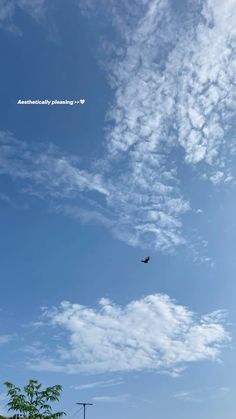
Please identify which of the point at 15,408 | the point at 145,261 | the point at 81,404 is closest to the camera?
the point at 15,408

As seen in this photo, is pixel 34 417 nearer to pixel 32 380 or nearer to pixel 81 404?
pixel 32 380

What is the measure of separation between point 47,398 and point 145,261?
16.1m

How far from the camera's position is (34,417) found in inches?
869

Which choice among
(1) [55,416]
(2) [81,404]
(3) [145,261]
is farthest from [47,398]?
(2) [81,404]

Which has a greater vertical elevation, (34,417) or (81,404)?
(81,404)

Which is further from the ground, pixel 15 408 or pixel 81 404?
pixel 81 404

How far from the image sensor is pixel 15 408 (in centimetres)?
2205

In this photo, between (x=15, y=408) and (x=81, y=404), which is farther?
(x=81, y=404)

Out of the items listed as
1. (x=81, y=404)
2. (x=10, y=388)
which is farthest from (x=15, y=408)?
(x=81, y=404)

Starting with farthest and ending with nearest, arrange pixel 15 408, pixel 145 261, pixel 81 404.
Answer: pixel 81 404 → pixel 145 261 → pixel 15 408

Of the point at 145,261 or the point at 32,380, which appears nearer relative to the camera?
the point at 32,380

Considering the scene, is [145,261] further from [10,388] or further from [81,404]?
[81,404]

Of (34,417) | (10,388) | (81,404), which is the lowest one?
(34,417)

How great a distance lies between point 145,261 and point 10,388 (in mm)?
17114
